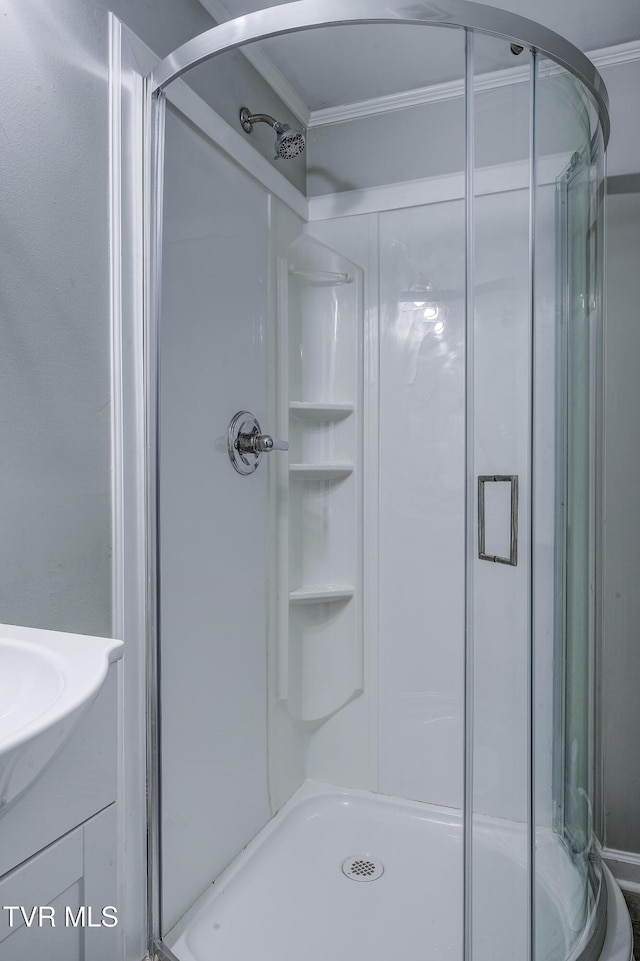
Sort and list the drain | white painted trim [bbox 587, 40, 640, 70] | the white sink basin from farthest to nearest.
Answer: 1. white painted trim [bbox 587, 40, 640, 70]
2. the drain
3. the white sink basin

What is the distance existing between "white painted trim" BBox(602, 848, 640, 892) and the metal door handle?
1045 mm

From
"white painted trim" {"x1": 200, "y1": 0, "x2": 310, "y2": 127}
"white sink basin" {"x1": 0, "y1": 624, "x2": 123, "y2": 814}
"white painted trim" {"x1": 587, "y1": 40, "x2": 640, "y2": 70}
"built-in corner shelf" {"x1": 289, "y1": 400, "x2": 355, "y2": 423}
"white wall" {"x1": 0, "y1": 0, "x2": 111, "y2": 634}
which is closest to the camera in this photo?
"white sink basin" {"x1": 0, "y1": 624, "x2": 123, "y2": 814}

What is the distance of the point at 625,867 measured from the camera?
1.62 m

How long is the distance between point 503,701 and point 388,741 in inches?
33.7

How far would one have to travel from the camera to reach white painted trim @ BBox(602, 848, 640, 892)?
1.61 metres

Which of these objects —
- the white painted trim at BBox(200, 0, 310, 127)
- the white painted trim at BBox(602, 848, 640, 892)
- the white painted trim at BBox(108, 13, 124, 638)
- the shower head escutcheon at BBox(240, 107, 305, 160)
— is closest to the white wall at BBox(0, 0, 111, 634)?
the white painted trim at BBox(108, 13, 124, 638)

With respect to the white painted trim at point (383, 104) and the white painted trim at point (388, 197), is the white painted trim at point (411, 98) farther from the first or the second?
the white painted trim at point (388, 197)

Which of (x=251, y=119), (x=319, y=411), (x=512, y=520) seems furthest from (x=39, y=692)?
(x=251, y=119)

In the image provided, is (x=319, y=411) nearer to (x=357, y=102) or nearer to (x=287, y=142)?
(x=287, y=142)

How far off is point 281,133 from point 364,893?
73.3 inches

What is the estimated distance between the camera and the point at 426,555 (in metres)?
1.82

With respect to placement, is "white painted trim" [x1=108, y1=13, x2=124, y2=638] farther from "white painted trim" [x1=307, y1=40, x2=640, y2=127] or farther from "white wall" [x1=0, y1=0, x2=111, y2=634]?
"white painted trim" [x1=307, y1=40, x2=640, y2=127]

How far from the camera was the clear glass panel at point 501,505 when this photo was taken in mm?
1090

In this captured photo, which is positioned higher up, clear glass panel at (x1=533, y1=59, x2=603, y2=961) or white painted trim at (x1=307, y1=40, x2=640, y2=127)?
white painted trim at (x1=307, y1=40, x2=640, y2=127)
